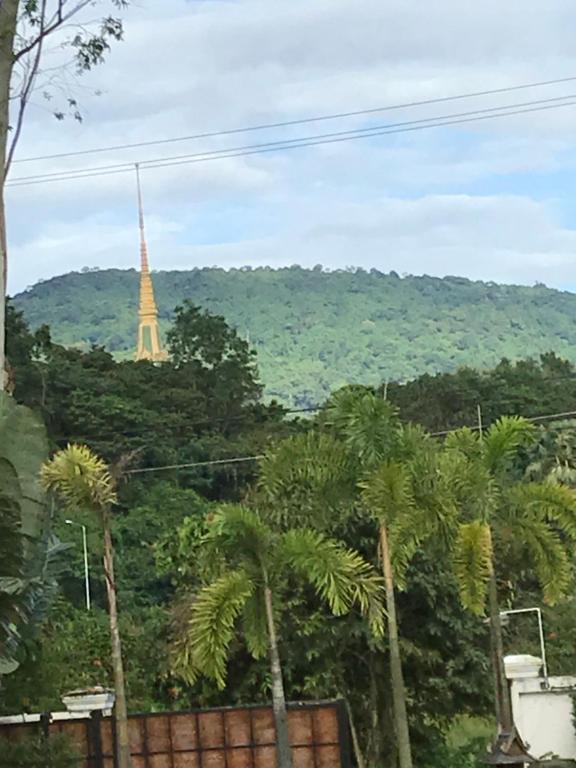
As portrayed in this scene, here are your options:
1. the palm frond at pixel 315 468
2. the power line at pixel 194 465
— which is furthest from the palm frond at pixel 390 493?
the power line at pixel 194 465

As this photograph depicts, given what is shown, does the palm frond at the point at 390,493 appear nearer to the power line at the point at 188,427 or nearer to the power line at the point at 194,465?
the power line at the point at 194,465

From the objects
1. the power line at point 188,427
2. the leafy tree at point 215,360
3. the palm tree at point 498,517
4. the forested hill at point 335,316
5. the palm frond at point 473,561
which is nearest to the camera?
the palm frond at point 473,561

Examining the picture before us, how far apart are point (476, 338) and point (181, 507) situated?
9016cm

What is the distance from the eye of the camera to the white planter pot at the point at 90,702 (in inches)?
691

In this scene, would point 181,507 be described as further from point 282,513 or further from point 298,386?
point 298,386

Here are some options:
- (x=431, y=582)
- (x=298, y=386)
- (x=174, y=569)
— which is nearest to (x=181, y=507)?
(x=174, y=569)

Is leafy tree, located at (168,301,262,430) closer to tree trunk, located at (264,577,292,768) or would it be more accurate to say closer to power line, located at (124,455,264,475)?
power line, located at (124,455,264,475)

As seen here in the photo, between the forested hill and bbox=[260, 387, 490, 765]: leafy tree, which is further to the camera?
the forested hill

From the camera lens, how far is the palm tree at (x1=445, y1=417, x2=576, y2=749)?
1733 cm

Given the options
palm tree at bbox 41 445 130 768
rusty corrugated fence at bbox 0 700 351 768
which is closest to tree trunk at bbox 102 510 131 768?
palm tree at bbox 41 445 130 768

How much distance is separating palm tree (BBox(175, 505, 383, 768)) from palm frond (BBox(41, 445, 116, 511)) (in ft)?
6.14

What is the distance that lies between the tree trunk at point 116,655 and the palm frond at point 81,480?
189 millimetres

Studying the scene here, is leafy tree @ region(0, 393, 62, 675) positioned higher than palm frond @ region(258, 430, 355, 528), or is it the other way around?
palm frond @ region(258, 430, 355, 528)

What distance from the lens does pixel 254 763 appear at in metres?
17.7
